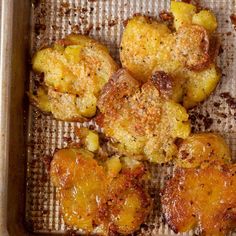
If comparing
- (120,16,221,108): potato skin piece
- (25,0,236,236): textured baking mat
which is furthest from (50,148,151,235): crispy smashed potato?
(120,16,221,108): potato skin piece

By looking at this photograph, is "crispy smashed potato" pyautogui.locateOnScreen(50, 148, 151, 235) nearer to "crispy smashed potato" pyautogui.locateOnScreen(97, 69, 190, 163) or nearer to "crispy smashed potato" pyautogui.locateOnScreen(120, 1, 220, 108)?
"crispy smashed potato" pyautogui.locateOnScreen(97, 69, 190, 163)

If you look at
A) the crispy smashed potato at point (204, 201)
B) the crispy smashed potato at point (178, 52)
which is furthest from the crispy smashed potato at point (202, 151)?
the crispy smashed potato at point (178, 52)

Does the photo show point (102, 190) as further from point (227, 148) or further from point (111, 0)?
point (111, 0)

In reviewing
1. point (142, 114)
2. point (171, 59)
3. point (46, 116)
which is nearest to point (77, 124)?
point (46, 116)

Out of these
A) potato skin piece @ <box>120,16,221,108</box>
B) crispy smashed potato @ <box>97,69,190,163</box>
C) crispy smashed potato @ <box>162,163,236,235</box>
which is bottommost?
crispy smashed potato @ <box>162,163,236,235</box>

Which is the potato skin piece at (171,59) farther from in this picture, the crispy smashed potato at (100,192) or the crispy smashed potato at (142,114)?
the crispy smashed potato at (100,192)

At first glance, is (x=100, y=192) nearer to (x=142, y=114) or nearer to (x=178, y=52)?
(x=142, y=114)
